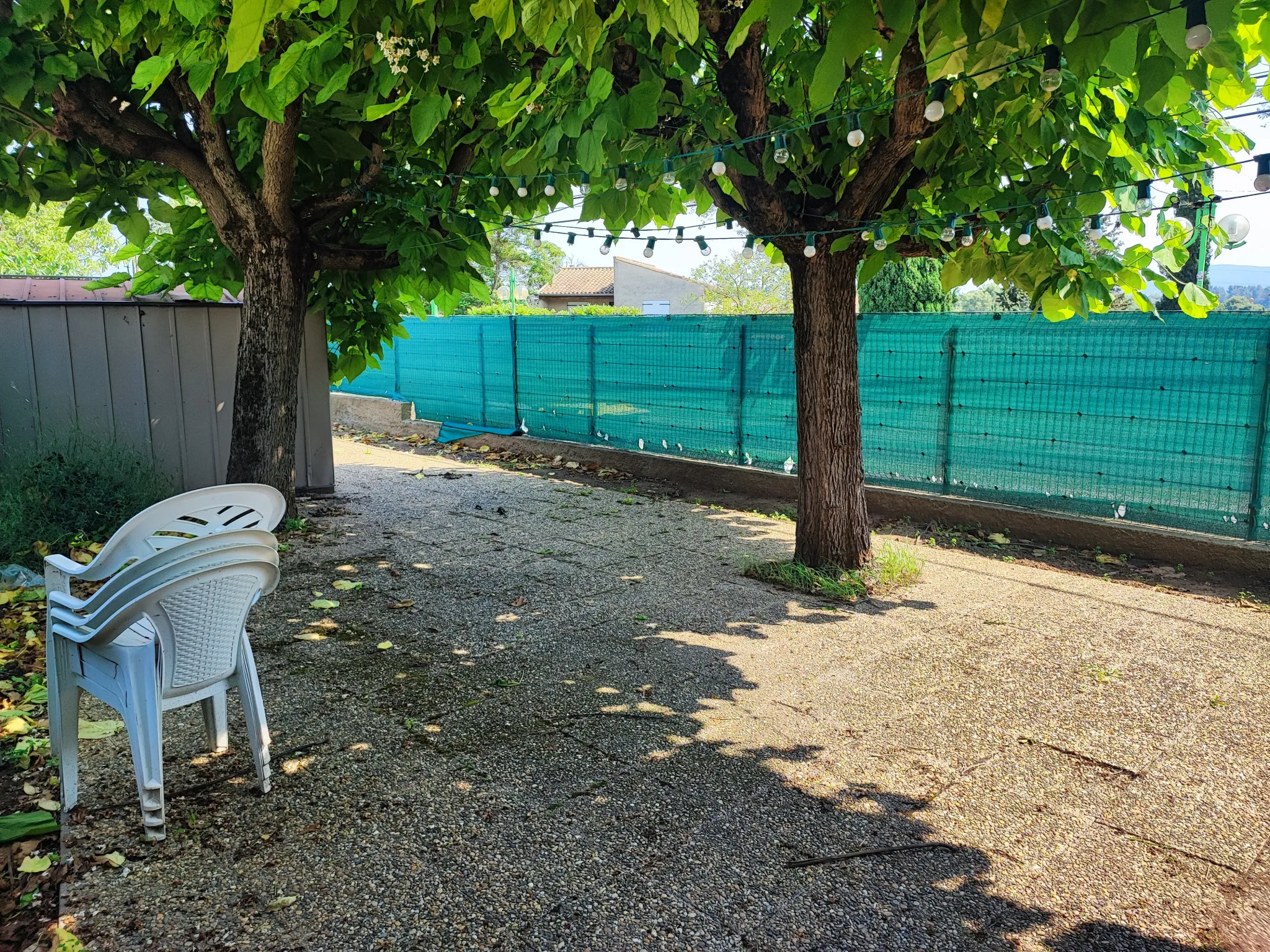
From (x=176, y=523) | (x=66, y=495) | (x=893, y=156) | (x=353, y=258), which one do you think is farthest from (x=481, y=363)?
(x=176, y=523)

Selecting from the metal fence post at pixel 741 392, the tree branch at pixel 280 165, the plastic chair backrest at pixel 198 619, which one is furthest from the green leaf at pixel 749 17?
the metal fence post at pixel 741 392

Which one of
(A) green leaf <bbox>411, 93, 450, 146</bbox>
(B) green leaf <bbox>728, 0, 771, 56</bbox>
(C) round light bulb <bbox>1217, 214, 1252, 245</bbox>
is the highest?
(A) green leaf <bbox>411, 93, 450, 146</bbox>

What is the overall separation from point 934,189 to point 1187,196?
4.95 feet

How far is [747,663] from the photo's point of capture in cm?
501

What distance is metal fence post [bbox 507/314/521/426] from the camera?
13.6 meters

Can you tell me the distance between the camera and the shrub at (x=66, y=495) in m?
6.56

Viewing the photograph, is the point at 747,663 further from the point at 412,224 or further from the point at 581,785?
the point at 412,224

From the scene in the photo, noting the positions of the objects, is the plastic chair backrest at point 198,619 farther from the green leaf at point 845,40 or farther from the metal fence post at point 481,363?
the metal fence post at point 481,363

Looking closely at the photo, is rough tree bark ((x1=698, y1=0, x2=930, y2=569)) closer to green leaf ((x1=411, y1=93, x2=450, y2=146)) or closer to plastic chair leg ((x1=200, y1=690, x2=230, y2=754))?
green leaf ((x1=411, y1=93, x2=450, y2=146))

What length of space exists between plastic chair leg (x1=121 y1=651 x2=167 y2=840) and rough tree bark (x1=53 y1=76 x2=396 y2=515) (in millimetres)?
4756

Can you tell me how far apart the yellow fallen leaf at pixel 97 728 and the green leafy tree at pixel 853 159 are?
3.27 meters

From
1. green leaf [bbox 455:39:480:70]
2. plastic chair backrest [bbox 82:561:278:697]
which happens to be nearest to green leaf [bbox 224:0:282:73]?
plastic chair backrest [bbox 82:561:278:697]

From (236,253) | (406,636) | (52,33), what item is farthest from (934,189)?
(52,33)

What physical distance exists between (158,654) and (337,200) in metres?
5.31
